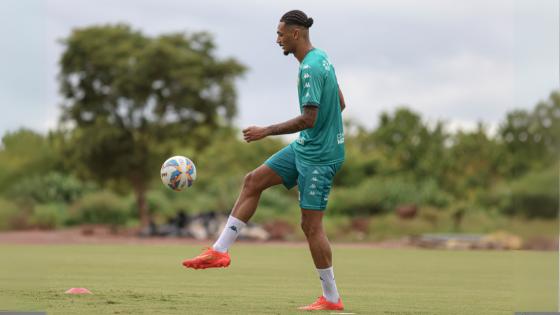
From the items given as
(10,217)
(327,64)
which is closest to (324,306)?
(327,64)

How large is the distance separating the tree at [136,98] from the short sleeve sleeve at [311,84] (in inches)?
1338

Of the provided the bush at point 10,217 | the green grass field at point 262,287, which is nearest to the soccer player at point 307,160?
the green grass field at point 262,287

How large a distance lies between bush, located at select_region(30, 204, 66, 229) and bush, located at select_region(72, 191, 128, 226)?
3.27ft

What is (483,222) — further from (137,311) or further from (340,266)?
(137,311)

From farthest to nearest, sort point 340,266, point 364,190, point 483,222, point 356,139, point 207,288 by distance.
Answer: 1. point 356,139
2. point 364,190
3. point 483,222
4. point 340,266
5. point 207,288

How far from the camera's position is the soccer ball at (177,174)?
9.34 meters

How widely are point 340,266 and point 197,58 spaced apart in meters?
27.1

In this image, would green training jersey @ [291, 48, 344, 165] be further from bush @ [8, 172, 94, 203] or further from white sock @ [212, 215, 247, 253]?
bush @ [8, 172, 94, 203]

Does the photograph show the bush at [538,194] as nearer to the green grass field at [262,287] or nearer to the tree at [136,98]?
the green grass field at [262,287]

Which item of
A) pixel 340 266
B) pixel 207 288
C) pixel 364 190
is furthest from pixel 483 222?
pixel 207 288

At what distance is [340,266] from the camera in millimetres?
17359

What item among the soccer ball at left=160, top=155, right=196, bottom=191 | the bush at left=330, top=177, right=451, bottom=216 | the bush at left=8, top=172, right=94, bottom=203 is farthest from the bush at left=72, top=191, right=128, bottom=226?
the soccer ball at left=160, top=155, right=196, bottom=191

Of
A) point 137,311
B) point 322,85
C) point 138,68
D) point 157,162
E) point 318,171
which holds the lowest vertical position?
point 137,311

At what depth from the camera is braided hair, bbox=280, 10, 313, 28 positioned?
8594 mm
